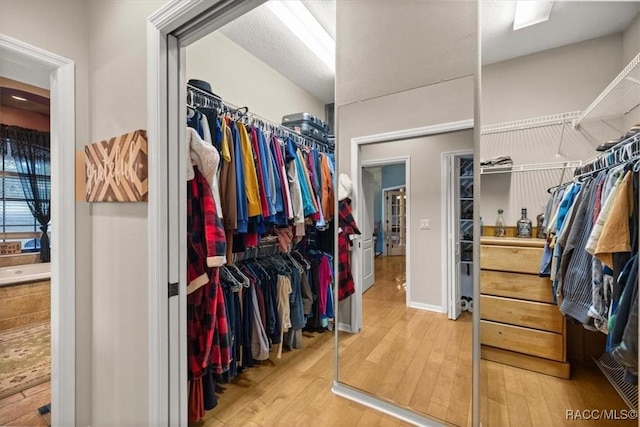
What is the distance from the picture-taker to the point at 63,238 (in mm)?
1353

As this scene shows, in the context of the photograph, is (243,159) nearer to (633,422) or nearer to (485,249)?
(485,249)

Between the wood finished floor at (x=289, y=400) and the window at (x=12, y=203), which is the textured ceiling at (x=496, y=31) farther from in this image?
the window at (x=12, y=203)

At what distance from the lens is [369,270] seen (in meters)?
1.69

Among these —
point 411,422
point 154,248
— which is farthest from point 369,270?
point 154,248

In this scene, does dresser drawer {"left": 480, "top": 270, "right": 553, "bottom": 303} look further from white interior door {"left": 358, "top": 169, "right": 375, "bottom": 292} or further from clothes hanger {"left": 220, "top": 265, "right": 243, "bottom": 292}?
clothes hanger {"left": 220, "top": 265, "right": 243, "bottom": 292}

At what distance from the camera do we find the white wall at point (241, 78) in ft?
7.51

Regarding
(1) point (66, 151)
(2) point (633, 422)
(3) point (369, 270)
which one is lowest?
(2) point (633, 422)

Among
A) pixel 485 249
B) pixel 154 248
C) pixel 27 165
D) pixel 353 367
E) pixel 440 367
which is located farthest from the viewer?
pixel 27 165

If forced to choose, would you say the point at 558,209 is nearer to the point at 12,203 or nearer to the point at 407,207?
the point at 407,207

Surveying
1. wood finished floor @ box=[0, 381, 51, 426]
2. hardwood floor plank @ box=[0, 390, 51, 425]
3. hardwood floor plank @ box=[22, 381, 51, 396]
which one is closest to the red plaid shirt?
wood finished floor @ box=[0, 381, 51, 426]

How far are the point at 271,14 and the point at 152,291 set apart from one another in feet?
7.39

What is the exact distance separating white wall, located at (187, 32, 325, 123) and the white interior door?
5.72 ft

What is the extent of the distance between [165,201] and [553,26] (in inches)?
108

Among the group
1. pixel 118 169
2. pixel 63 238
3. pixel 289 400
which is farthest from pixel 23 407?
pixel 118 169
